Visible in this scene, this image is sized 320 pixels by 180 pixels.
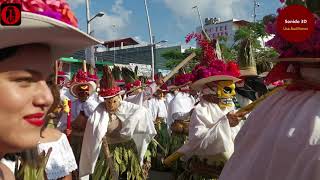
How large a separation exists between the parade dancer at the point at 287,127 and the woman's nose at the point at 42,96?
1.33 meters

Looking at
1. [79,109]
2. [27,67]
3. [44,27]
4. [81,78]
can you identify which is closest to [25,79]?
[27,67]

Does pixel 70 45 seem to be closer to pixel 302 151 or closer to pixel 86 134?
pixel 302 151

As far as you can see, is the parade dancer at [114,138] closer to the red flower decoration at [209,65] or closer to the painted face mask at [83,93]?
the painted face mask at [83,93]

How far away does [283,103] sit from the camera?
2.71 m

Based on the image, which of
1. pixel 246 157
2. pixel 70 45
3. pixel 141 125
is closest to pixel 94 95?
pixel 141 125

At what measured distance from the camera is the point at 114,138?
745 centimetres

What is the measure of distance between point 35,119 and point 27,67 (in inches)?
7.1

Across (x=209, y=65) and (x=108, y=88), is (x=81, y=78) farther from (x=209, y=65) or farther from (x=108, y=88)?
(x=209, y=65)

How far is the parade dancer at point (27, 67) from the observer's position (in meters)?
1.56

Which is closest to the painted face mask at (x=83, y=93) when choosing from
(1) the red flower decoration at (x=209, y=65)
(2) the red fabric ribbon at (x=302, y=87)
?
(1) the red flower decoration at (x=209, y=65)

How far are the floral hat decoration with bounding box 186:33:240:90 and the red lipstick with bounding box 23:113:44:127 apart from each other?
13.6 feet

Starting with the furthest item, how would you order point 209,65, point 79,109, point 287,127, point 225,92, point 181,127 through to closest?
point 181,127 < point 79,109 < point 209,65 < point 225,92 < point 287,127

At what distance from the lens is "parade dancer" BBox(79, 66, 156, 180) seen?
704 cm

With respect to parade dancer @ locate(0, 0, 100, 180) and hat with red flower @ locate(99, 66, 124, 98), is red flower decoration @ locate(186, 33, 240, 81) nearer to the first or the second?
hat with red flower @ locate(99, 66, 124, 98)
